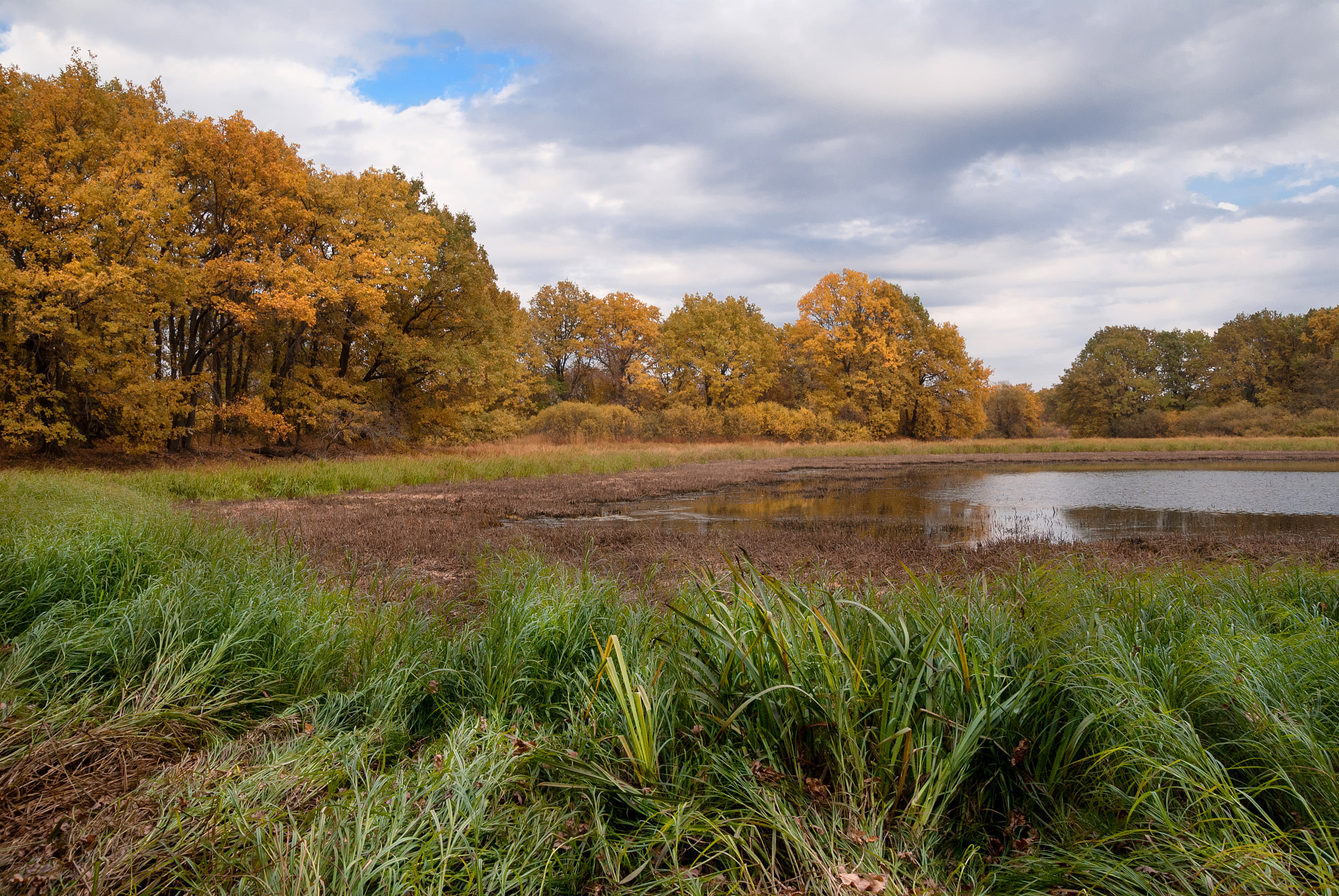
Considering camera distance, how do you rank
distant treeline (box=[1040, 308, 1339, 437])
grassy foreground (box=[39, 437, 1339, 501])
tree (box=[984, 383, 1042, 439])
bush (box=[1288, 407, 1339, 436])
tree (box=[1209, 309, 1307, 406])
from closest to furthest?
grassy foreground (box=[39, 437, 1339, 501]) < bush (box=[1288, 407, 1339, 436]) < distant treeline (box=[1040, 308, 1339, 437]) < tree (box=[1209, 309, 1307, 406]) < tree (box=[984, 383, 1042, 439])

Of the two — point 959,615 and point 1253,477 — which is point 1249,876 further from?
point 1253,477

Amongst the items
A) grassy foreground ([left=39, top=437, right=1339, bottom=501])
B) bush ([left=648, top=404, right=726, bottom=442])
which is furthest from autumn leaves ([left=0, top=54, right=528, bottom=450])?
bush ([left=648, top=404, right=726, bottom=442])

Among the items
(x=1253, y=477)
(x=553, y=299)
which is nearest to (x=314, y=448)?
(x=553, y=299)

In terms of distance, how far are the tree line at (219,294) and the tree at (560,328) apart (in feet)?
29.5

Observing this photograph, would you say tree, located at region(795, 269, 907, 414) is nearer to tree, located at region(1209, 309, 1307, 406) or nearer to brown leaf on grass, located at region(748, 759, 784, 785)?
tree, located at region(1209, 309, 1307, 406)

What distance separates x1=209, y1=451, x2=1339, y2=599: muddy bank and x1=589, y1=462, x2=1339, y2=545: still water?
3.31 ft

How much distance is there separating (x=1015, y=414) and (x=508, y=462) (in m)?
54.9

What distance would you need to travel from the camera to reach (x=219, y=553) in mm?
5234

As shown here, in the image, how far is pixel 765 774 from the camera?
2.28m

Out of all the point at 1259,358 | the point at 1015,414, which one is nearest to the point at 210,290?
the point at 1015,414

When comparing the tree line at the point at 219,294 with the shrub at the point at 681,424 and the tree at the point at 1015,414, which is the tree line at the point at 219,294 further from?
the tree at the point at 1015,414

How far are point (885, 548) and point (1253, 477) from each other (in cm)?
1898

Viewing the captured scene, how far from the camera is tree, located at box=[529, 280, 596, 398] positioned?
50.7 m

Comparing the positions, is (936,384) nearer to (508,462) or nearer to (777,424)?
(777,424)
